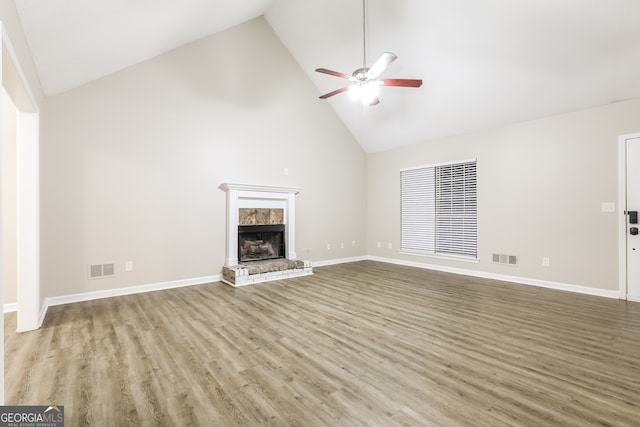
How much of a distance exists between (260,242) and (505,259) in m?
4.32

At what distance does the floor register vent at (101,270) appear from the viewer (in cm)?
399

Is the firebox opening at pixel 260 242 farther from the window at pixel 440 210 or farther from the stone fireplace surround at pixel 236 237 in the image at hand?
the window at pixel 440 210

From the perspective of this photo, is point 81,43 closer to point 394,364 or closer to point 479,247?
point 394,364

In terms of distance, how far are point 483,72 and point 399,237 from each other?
3564mm

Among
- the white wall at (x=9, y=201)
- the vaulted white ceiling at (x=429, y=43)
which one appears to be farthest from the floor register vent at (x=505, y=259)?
the white wall at (x=9, y=201)

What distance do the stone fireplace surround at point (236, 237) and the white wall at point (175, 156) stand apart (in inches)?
7.3

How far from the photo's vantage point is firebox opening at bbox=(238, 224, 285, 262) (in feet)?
17.6

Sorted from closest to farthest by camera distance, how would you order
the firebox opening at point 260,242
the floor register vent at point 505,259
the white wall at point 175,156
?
the white wall at point 175,156 → the floor register vent at point 505,259 → the firebox opening at point 260,242

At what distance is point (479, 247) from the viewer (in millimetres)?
5402

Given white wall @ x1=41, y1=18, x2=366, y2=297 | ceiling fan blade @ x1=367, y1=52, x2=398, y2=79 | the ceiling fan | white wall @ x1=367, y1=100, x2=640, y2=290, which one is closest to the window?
white wall @ x1=367, y1=100, x2=640, y2=290

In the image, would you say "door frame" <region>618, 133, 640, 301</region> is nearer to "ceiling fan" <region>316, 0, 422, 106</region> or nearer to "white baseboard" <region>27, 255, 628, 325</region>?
"white baseboard" <region>27, 255, 628, 325</region>

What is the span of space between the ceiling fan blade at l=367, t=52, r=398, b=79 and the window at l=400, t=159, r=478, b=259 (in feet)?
9.78

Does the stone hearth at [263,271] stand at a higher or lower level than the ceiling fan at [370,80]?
lower

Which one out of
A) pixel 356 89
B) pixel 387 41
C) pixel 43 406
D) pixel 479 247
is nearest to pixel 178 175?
pixel 356 89
